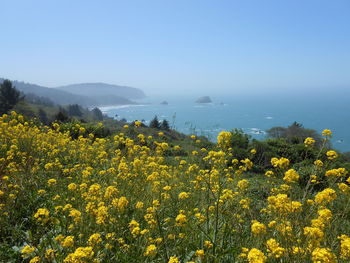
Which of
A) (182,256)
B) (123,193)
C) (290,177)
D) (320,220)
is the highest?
(290,177)

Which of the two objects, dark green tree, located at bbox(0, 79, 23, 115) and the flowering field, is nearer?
the flowering field

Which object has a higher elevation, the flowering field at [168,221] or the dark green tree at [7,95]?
Answer: the dark green tree at [7,95]

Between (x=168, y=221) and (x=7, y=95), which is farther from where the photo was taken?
(x=7, y=95)

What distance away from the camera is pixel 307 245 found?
215 cm

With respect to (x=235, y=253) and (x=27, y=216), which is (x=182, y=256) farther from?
(x=27, y=216)

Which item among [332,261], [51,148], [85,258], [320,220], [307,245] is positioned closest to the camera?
[332,261]

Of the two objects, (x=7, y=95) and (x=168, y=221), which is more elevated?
(x=7, y=95)

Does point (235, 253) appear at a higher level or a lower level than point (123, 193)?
lower

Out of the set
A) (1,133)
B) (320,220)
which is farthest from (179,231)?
(1,133)

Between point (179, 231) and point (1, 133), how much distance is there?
6407mm

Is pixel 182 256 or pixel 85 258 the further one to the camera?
pixel 182 256

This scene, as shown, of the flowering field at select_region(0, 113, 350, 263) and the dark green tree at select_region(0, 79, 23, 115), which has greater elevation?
the dark green tree at select_region(0, 79, 23, 115)

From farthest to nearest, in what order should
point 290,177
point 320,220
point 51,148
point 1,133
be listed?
point 1,133 < point 51,148 < point 290,177 < point 320,220

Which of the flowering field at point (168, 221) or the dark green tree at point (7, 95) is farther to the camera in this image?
the dark green tree at point (7, 95)
